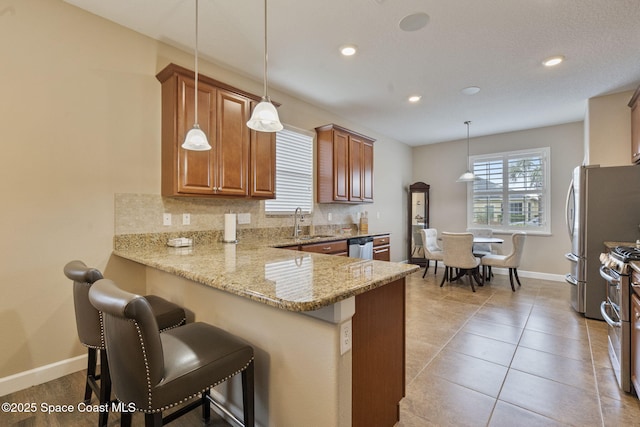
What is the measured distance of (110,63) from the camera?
7.95 ft

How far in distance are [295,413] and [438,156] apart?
250 inches

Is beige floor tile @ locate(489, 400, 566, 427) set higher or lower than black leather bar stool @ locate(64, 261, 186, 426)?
lower

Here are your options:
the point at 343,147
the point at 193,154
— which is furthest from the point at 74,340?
the point at 343,147

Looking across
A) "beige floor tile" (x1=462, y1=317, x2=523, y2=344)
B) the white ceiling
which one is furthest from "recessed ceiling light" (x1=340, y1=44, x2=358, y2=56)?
"beige floor tile" (x1=462, y1=317, x2=523, y2=344)

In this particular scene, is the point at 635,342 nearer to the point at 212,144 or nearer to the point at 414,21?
the point at 414,21

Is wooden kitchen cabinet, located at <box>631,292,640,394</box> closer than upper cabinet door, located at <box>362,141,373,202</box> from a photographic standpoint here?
Yes

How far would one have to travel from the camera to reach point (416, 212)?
6656 mm

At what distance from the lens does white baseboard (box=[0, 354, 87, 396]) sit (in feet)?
6.51

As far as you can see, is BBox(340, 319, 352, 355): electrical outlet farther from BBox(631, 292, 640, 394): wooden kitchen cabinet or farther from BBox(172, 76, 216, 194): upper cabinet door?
BBox(172, 76, 216, 194): upper cabinet door

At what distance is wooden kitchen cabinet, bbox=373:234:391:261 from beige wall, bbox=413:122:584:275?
2.30m

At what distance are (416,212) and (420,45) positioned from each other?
4382 mm

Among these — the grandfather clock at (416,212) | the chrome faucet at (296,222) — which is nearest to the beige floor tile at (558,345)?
the chrome faucet at (296,222)

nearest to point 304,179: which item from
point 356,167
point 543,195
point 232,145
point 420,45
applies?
point 356,167

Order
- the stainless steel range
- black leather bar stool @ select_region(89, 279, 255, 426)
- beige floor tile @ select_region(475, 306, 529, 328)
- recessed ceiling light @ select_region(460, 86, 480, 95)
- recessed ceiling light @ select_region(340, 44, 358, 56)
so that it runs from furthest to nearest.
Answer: recessed ceiling light @ select_region(460, 86, 480, 95), beige floor tile @ select_region(475, 306, 529, 328), recessed ceiling light @ select_region(340, 44, 358, 56), the stainless steel range, black leather bar stool @ select_region(89, 279, 255, 426)
